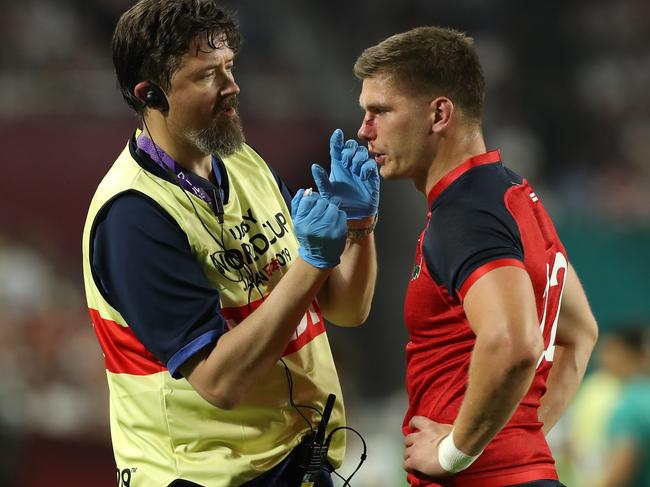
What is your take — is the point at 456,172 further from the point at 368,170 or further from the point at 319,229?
the point at 368,170

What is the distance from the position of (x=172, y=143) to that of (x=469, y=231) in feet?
2.96

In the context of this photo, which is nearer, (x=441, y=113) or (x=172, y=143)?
(x=441, y=113)

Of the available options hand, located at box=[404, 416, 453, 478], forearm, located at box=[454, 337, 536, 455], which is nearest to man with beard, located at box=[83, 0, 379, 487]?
hand, located at box=[404, 416, 453, 478]

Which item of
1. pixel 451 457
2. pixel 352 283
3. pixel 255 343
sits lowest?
pixel 451 457

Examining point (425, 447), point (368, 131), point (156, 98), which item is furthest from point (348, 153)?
point (425, 447)

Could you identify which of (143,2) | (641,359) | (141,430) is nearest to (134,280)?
(141,430)

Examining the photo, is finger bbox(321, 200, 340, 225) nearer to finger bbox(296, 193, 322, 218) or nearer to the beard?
finger bbox(296, 193, 322, 218)

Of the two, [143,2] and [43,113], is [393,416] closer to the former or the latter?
[43,113]

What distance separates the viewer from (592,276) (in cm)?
802

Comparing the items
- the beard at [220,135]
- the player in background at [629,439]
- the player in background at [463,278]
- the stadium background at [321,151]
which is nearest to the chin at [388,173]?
the player in background at [463,278]

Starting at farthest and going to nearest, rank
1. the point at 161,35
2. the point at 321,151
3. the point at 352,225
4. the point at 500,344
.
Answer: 1. the point at 321,151
2. the point at 352,225
3. the point at 161,35
4. the point at 500,344

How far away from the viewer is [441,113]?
2842mm

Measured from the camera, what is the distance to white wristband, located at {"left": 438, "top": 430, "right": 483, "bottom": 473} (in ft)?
8.71

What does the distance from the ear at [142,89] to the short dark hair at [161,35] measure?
0.01 metres
